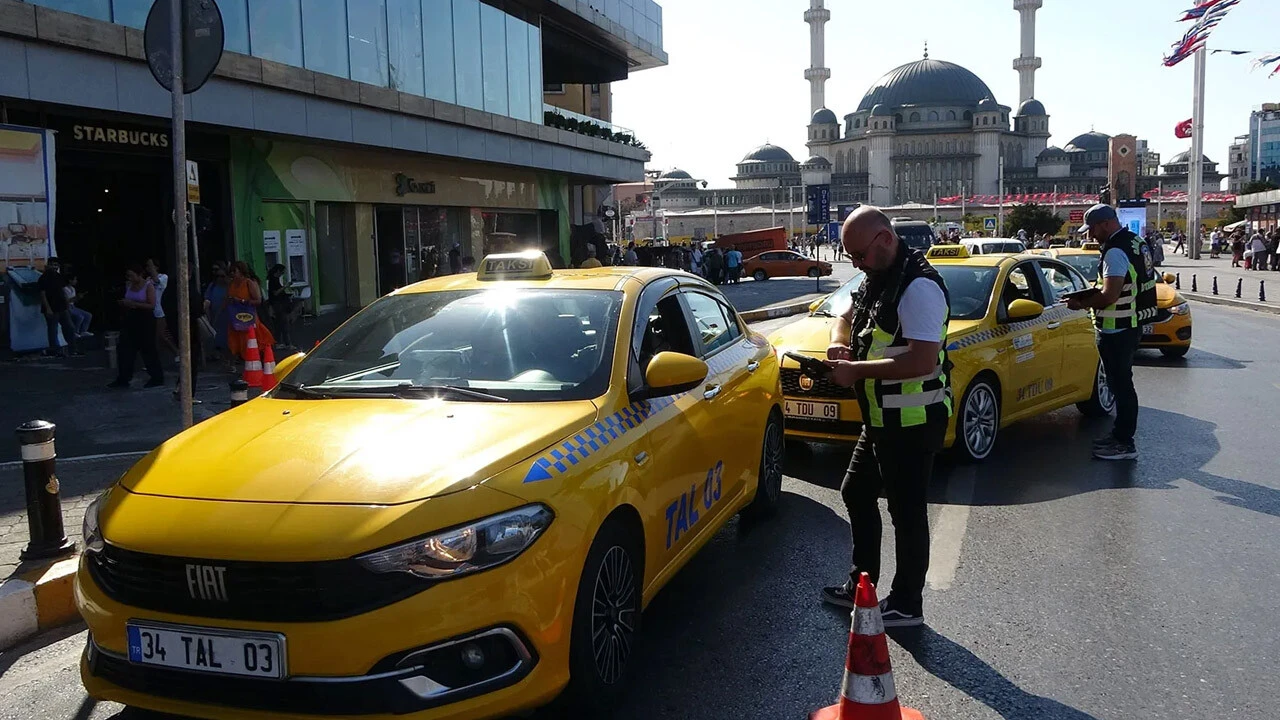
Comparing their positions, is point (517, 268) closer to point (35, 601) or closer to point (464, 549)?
point (464, 549)

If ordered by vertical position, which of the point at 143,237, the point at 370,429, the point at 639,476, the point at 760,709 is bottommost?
the point at 760,709

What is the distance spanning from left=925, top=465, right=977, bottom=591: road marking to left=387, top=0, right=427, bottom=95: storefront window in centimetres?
1771

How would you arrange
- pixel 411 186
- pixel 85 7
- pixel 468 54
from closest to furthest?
1. pixel 85 7
2. pixel 468 54
3. pixel 411 186

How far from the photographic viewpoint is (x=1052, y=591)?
4750 mm

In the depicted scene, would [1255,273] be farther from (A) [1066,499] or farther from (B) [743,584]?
(B) [743,584]

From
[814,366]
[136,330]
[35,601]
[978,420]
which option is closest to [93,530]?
[35,601]

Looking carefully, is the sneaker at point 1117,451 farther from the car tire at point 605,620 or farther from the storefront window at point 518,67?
the storefront window at point 518,67

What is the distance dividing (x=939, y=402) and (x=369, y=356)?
248cm

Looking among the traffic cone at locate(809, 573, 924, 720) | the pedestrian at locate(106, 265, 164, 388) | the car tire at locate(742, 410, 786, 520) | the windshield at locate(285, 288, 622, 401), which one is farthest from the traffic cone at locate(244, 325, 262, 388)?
the traffic cone at locate(809, 573, 924, 720)

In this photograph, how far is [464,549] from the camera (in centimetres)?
292

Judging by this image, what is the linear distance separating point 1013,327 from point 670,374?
15.4ft

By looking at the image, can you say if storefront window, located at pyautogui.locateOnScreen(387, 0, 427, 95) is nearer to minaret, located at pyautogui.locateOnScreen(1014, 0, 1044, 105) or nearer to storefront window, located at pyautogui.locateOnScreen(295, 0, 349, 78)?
storefront window, located at pyautogui.locateOnScreen(295, 0, 349, 78)

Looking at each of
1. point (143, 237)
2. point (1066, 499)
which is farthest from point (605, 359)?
point (143, 237)

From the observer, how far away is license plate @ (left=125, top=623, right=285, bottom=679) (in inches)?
110
